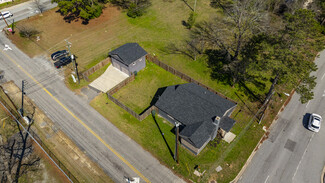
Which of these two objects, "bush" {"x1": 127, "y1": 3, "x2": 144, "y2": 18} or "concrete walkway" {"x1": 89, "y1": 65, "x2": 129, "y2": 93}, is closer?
"concrete walkway" {"x1": 89, "y1": 65, "x2": 129, "y2": 93}

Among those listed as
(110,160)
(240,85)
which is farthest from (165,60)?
(110,160)

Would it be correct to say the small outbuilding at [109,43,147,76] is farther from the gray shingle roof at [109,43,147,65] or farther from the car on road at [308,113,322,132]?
the car on road at [308,113,322,132]

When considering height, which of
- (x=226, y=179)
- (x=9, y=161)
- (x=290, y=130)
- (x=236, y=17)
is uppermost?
(x=236, y=17)

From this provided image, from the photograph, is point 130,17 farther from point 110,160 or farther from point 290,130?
point 290,130

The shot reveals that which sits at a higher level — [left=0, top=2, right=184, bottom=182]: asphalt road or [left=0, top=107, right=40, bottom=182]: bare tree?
[left=0, top=2, right=184, bottom=182]: asphalt road

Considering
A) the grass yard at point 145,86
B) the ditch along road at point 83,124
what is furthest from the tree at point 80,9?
the grass yard at point 145,86

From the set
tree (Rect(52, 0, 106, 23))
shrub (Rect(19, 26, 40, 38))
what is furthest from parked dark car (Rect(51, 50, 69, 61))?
tree (Rect(52, 0, 106, 23))
